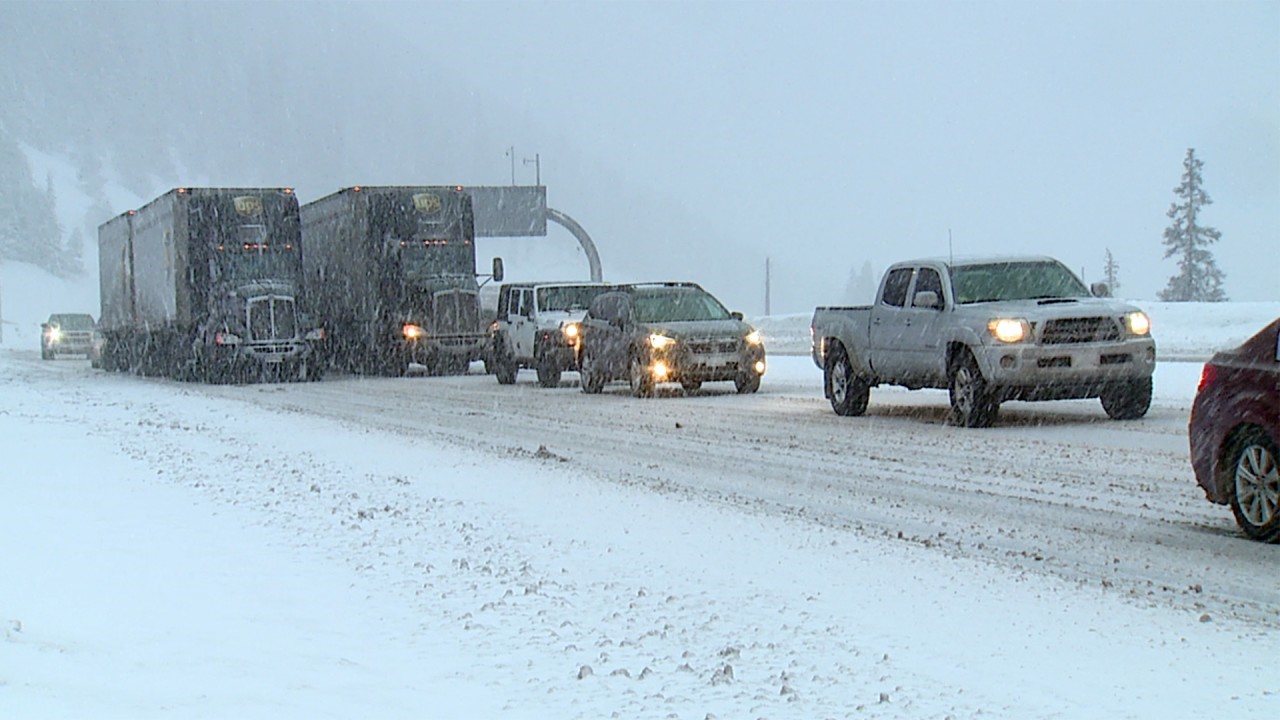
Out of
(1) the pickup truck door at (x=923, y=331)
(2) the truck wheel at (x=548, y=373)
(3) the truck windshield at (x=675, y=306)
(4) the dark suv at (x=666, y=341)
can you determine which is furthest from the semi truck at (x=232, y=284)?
(1) the pickup truck door at (x=923, y=331)

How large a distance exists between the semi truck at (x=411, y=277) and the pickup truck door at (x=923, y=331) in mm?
16741

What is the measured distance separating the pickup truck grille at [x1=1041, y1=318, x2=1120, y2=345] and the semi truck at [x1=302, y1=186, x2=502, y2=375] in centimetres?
1890

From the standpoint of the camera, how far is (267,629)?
19.3 ft

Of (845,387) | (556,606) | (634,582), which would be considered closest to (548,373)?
(845,387)

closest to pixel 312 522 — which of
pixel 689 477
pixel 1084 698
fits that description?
pixel 689 477

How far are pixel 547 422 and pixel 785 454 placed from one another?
5.00 m

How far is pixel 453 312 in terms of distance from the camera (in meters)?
31.9

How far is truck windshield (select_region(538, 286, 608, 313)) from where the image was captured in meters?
27.1

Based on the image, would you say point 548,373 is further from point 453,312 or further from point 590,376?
point 453,312

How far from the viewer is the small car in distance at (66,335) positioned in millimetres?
52719

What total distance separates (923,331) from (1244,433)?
778 centimetres

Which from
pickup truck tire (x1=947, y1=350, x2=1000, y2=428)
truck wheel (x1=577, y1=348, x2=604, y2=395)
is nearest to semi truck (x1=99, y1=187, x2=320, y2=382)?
truck wheel (x1=577, y1=348, x2=604, y2=395)

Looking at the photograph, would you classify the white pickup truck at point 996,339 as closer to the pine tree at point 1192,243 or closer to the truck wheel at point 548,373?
the truck wheel at point 548,373

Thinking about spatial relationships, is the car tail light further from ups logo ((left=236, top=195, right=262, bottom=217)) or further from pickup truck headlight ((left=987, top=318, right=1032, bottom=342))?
ups logo ((left=236, top=195, right=262, bottom=217))
